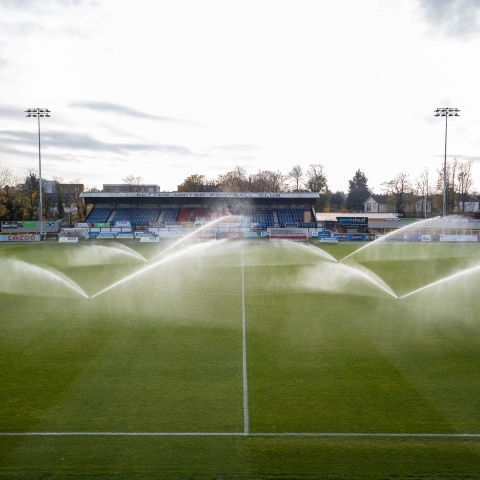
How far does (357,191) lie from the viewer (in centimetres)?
13225

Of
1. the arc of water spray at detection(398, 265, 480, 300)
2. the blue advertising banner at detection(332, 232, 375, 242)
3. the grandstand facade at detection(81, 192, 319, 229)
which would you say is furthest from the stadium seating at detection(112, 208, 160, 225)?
the arc of water spray at detection(398, 265, 480, 300)

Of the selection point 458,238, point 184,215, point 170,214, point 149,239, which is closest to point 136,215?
point 170,214

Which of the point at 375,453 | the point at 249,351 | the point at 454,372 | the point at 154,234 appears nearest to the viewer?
the point at 375,453

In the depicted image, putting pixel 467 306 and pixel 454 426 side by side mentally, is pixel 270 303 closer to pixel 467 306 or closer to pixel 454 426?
pixel 467 306

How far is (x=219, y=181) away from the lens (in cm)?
11994

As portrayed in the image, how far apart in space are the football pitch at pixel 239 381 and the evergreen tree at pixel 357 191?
107 m

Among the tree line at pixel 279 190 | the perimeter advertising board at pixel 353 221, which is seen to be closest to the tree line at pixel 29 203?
the tree line at pixel 279 190

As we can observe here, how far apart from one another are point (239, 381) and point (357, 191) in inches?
4987

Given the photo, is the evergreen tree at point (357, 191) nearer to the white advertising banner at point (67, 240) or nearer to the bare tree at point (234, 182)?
the bare tree at point (234, 182)

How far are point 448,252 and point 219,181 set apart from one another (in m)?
80.3

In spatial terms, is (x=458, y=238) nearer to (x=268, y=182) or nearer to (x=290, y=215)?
(x=290, y=215)

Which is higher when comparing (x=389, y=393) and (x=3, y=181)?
(x=3, y=181)

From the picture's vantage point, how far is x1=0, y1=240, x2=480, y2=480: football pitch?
822cm

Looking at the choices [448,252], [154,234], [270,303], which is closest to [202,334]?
[270,303]
